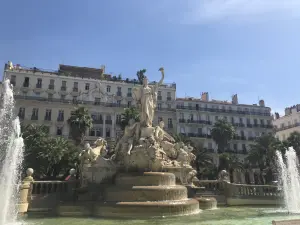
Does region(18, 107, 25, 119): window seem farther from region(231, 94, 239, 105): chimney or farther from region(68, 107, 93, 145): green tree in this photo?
region(231, 94, 239, 105): chimney

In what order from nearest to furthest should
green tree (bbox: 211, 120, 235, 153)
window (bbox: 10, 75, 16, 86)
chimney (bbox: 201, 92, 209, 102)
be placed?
window (bbox: 10, 75, 16, 86), green tree (bbox: 211, 120, 235, 153), chimney (bbox: 201, 92, 209, 102)

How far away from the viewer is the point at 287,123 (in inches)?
2623

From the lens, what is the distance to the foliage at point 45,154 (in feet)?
94.7

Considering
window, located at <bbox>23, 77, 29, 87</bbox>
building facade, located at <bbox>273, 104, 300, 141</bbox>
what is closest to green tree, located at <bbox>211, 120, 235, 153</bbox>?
building facade, located at <bbox>273, 104, 300, 141</bbox>

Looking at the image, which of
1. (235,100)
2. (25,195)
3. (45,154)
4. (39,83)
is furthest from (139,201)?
(235,100)

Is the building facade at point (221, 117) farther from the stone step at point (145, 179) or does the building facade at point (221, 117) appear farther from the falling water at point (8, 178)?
the falling water at point (8, 178)

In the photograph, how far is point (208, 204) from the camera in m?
15.1

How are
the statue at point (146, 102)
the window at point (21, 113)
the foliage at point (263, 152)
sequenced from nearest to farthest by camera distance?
1. the statue at point (146, 102)
2. the foliage at point (263, 152)
3. the window at point (21, 113)

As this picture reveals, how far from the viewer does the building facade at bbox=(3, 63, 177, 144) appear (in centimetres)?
5031

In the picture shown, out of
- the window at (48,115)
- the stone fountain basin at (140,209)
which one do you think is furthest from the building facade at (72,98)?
the stone fountain basin at (140,209)

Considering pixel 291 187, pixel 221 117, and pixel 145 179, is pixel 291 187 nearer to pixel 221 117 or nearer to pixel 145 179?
pixel 145 179

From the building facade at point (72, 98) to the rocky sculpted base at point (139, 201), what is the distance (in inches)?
1503

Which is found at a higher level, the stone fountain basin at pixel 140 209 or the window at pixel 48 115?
the window at pixel 48 115

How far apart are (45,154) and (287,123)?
59484 mm
